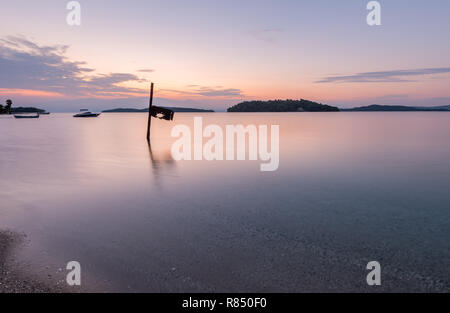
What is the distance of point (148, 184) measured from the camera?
15.3m

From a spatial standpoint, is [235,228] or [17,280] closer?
[17,280]

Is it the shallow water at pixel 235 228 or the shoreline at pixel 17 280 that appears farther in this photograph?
the shallow water at pixel 235 228

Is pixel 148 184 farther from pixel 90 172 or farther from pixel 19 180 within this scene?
pixel 19 180

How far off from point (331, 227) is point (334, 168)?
39.2ft

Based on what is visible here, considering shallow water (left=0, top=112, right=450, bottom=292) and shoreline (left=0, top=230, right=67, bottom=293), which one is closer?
shoreline (left=0, top=230, right=67, bottom=293)

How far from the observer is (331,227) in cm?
921

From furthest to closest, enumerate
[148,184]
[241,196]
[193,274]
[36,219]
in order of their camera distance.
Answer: [148,184] < [241,196] < [36,219] < [193,274]
